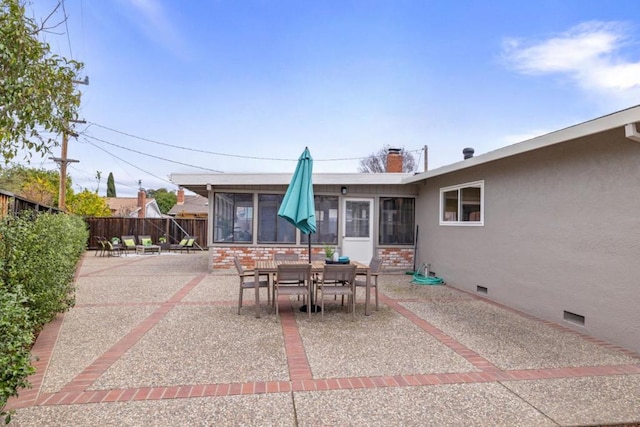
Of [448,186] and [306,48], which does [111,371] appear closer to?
[448,186]

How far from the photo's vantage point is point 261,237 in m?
10.4

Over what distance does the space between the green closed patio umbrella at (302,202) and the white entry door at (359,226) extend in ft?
14.9

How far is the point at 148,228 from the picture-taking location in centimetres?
1950

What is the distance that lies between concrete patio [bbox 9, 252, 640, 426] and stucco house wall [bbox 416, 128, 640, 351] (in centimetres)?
41

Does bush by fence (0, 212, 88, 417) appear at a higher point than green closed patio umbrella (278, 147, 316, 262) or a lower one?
lower

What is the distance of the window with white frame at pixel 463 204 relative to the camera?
304 inches

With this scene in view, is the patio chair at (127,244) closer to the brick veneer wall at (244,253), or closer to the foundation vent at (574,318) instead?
the brick veneer wall at (244,253)

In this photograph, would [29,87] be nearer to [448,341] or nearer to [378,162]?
[448,341]

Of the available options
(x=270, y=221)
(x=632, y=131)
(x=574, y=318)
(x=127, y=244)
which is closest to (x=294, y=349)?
(x=574, y=318)

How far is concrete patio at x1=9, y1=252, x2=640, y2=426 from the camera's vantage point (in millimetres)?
2840

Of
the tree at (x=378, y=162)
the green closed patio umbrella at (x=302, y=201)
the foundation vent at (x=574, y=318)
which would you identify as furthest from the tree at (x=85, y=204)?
the foundation vent at (x=574, y=318)

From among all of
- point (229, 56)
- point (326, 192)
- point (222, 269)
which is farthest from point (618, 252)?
point (229, 56)

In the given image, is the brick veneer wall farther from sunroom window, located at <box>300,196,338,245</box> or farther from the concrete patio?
the concrete patio

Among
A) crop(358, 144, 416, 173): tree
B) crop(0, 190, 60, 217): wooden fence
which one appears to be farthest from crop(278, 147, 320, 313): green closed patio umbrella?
crop(358, 144, 416, 173): tree
